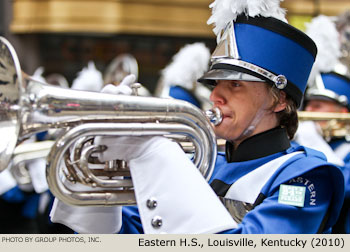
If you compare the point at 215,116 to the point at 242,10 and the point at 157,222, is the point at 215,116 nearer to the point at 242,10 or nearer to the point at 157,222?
the point at 242,10

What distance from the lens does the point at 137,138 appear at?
6.08ft

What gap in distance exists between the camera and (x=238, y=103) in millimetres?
2246

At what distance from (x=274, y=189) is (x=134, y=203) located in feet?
1.79

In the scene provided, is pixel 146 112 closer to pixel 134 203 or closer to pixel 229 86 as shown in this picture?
pixel 134 203

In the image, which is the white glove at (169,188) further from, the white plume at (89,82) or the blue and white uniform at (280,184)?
the white plume at (89,82)

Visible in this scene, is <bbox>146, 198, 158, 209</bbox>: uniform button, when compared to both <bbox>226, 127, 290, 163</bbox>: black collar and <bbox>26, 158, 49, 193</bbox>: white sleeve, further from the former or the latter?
<bbox>26, 158, 49, 193</bbox>: white sleeve

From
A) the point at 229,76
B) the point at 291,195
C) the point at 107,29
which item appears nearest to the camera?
the point at 291,195

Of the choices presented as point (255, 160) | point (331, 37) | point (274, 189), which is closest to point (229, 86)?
point (255, 160)

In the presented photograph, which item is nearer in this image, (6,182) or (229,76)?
(229,76)

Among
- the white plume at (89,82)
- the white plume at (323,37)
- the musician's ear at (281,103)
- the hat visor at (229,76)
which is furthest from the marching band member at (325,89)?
the white plume at (89,82)

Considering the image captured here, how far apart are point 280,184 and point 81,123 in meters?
0.79

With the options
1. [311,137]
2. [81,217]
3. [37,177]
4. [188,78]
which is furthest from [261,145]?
[37,177]

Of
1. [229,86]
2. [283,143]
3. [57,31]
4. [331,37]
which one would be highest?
[57,31]

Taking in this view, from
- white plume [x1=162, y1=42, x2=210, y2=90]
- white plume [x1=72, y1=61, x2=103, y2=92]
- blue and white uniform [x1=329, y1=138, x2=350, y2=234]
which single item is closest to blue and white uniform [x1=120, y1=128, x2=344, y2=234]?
blue and white uniform [x1=329, y1=138, x2=350, y2=234]
